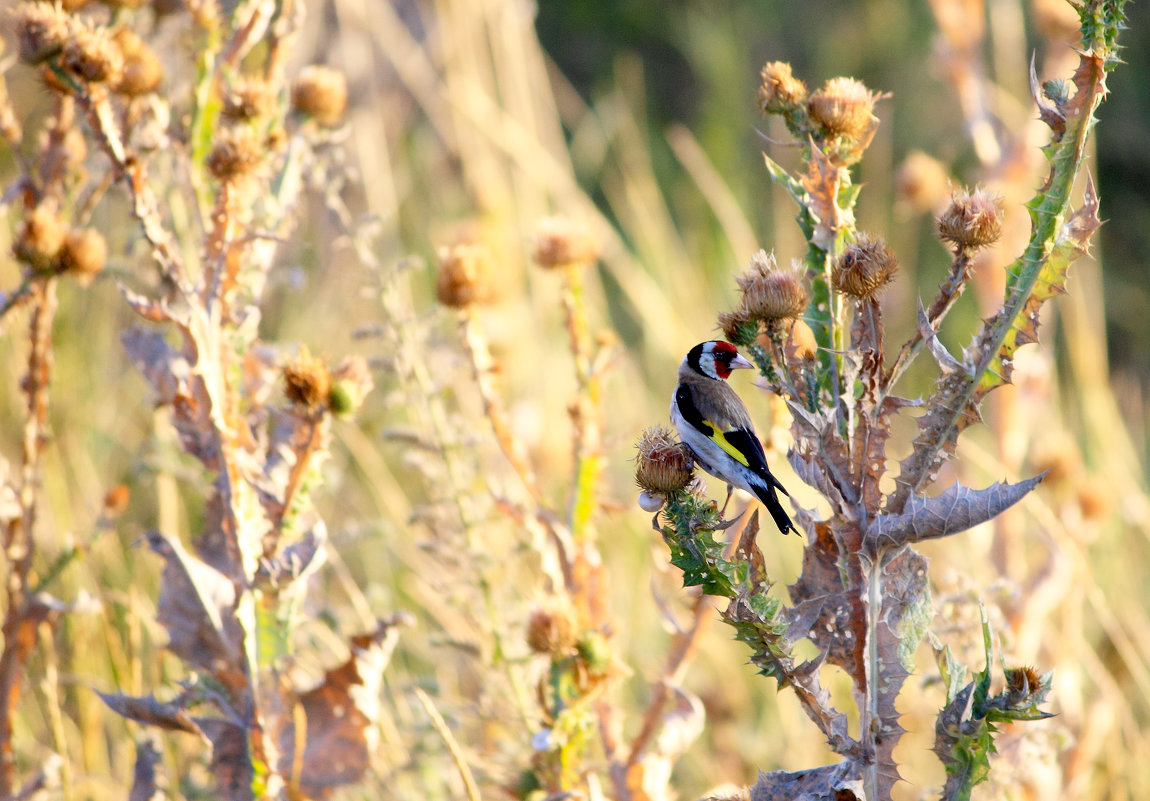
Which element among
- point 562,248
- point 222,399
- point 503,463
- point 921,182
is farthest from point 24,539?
point 921,182

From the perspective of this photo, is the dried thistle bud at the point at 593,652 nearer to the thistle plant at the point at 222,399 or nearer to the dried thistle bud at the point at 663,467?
the thistle plant at the point at 222,399

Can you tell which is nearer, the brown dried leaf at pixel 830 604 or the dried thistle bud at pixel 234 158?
the brown dried leaf at pixel 830 604

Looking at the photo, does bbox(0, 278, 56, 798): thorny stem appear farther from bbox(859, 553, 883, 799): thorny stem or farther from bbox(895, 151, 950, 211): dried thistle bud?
bbox(895, 151, 950, 211): dried thistle bud

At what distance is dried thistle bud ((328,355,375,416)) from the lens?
1.42 meters

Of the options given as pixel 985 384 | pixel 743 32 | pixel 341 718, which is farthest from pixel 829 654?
pixel 743 32

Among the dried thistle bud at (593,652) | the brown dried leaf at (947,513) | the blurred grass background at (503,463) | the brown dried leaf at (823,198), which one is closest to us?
the brown dried leaf at (947,513)

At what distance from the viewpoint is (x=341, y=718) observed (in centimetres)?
153

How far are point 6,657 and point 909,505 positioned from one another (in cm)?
150

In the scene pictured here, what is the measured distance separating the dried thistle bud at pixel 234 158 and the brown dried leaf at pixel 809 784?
1081 mm

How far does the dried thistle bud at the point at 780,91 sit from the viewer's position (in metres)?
1.22

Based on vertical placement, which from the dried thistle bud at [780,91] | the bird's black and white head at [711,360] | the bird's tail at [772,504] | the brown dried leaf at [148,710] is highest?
the dried thistle bud at [780,91]

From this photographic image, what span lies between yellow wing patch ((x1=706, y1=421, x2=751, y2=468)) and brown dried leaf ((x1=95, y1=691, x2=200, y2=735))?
870 millimetres

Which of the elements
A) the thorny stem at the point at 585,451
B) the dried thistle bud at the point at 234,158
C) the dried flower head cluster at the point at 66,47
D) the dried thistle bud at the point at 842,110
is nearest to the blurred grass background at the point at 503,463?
the thorny stem at the point at 585,451

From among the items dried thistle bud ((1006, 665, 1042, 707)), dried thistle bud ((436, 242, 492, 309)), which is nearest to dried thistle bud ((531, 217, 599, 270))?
dried thistle bud ((436, 242, 492, 309))
